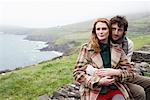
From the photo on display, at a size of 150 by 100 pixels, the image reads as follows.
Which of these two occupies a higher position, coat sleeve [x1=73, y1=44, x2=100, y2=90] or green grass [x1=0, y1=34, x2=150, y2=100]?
coat sleeve [x1=73, y1=44, x2=100, y2=90]

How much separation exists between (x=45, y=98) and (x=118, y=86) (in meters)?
4.62

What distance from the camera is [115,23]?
7.76m

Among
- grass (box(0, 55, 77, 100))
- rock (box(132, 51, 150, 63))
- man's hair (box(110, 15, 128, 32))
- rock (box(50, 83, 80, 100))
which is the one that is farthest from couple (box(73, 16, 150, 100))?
rock (box(132, 51, 150, 63))

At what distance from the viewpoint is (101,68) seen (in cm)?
707

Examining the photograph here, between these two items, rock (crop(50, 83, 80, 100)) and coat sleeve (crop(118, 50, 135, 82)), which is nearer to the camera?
coat sleeve (crop(118, 50, 135, 82))

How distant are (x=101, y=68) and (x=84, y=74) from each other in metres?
0.36

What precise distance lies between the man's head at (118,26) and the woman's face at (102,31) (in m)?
0.64

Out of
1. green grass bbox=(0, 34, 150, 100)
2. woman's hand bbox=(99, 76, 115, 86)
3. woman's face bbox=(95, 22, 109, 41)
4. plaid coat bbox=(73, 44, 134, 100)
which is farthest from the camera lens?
green grass bbox=(0, 34, 150, 100)

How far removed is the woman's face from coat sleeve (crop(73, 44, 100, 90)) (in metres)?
0.38

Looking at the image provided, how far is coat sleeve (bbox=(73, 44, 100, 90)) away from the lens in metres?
6.92

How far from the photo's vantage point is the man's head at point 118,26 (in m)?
7.75

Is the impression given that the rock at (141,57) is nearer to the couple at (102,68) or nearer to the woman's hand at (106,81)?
the couple at (102,68)

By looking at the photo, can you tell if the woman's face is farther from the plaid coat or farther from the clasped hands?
the clasped hands

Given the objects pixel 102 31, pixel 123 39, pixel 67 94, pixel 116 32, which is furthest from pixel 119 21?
pixel 67 94
